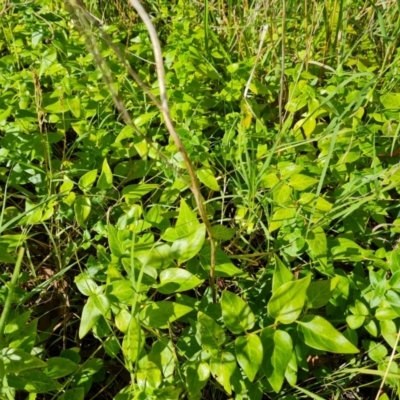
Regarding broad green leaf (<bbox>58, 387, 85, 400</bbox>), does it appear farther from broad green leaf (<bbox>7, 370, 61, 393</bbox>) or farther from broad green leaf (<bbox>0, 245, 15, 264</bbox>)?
broad green leaf (<bbox>0, 245, 15, 264</bbox>)

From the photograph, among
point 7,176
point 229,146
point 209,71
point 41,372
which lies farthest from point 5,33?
point 41,372

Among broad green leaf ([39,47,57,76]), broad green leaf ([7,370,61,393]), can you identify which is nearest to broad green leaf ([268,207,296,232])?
broad green leaf ([7,370,61,393])

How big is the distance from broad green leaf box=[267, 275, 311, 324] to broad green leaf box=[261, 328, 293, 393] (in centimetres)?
3

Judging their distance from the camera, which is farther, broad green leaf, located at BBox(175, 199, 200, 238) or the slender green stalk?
broad green leaf, located at BBox(175, 199, 200, 238)

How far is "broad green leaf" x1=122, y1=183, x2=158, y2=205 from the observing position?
121 cm

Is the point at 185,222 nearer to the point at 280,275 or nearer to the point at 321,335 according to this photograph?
the point at 280,275

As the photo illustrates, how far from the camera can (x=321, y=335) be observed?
2.97 ft

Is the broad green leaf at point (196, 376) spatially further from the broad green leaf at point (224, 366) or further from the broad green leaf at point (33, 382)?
the broad green leaf at point (33, 382)

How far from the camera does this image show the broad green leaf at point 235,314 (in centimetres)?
92

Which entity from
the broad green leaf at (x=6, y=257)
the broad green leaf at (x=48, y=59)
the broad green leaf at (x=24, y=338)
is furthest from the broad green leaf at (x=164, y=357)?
the broad green leaf at (x=48, y=59)

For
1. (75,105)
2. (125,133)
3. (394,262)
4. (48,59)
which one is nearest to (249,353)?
(394,262)

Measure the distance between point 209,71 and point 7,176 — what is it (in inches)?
25.3

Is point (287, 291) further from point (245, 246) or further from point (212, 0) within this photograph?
point (212, 0)

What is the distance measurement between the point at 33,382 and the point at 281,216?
596 mm
